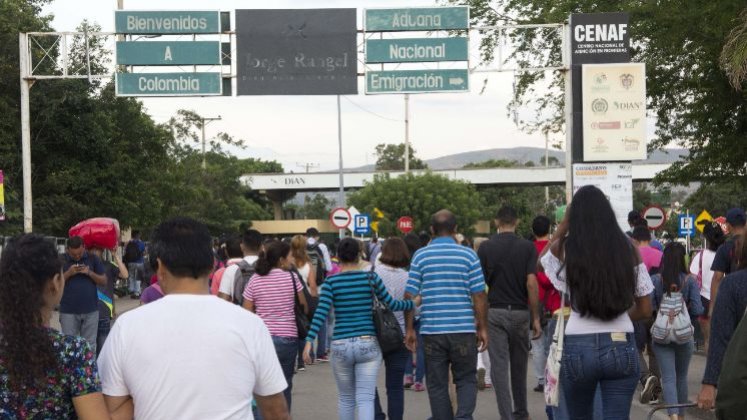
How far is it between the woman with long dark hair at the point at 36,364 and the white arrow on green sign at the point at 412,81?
1933cm

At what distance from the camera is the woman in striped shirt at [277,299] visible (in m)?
10.0

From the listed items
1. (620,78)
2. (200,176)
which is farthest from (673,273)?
(200,176)

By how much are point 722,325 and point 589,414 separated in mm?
977

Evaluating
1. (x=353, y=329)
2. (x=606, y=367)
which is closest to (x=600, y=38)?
(x=353, y=329)

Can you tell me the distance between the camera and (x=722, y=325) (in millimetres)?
6031

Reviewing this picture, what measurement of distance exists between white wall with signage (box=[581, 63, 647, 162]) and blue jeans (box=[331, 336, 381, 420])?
1335 centimetres

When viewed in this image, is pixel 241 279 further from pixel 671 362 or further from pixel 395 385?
pixel 671 362

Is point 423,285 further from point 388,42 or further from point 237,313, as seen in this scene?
point 388,42

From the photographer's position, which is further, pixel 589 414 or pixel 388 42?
pixel 388 42

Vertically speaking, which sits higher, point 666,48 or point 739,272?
point 666,48

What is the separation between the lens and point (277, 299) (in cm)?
1009

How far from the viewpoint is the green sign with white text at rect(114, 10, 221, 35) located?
23094 millimetres

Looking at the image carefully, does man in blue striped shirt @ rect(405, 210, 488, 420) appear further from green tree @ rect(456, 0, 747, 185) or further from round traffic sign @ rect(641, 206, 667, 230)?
round traffic sign @ rect(641, 206, 667, 230)

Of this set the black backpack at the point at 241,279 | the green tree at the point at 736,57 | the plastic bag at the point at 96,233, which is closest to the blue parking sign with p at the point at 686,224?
the green tree at the point at 736,57
